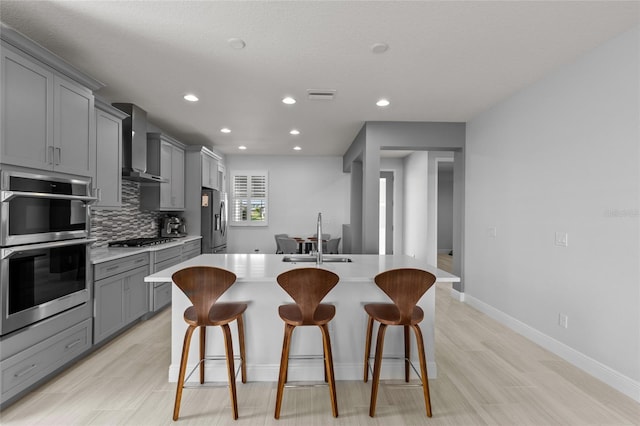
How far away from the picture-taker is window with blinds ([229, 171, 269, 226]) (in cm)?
719

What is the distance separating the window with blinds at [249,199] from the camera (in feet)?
23.6

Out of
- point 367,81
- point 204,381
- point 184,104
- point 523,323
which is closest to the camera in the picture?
point 204,381

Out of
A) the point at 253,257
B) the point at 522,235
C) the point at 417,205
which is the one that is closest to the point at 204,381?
the point at 253,257

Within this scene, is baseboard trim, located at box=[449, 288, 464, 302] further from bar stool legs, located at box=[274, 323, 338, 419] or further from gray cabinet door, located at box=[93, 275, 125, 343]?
gray cabinet door, located at box=[93, 275, 125, 343]

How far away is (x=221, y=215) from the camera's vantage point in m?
5.99

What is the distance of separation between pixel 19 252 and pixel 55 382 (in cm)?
108

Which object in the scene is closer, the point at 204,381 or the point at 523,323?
the point at 204,381

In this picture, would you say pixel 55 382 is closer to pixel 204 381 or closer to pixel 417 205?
pixel 204 381

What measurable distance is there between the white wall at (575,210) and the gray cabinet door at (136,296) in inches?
167

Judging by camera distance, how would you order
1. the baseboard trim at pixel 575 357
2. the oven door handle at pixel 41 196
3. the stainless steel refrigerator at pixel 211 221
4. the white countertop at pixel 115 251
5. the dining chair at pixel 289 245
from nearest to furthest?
the oven door handle at pixel 41 196 → the baseboard trim at pixel 575 357 → the white countertop at pixel 115 251 → the stainless steel refrigerator at pixel 211 221 → the dining chair at pixel 289 245

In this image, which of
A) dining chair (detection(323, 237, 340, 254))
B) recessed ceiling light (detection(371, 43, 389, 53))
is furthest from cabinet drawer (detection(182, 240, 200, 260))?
recessed ceiling light (detection(371, 43, 389, 53))

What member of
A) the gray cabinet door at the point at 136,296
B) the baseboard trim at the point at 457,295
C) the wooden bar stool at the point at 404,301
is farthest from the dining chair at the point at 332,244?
the wooden bar stool at the point at 404,301

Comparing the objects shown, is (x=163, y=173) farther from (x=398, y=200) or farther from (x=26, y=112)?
(x=398, y=200)

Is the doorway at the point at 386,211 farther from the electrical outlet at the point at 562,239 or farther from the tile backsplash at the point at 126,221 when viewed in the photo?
the tile backsplash at the point at 126,221
